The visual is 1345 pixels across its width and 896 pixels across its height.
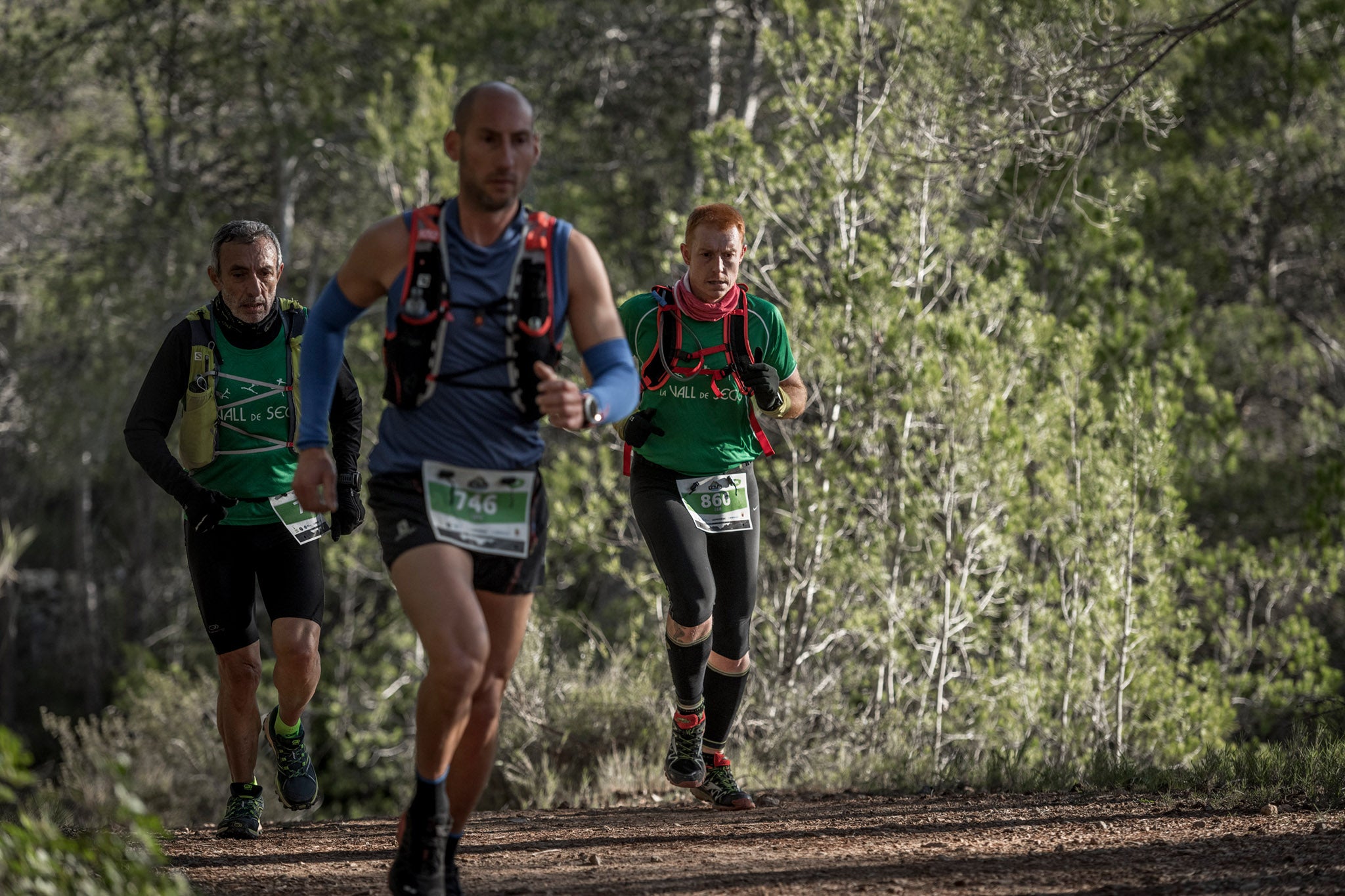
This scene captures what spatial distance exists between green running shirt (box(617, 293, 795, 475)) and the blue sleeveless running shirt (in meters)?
1.72

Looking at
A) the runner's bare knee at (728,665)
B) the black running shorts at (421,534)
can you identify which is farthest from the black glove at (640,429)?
the black running shorts at (421,534)

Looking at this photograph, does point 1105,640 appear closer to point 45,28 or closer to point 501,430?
point 501,430

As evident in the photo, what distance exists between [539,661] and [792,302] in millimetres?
3042

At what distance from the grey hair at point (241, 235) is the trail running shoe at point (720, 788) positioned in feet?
8.58

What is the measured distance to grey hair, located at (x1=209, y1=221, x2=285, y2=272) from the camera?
5.05 metres

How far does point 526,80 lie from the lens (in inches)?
687

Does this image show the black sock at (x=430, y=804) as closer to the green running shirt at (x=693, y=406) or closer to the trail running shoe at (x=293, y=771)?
the trail running shoe at (x=293, y=771)

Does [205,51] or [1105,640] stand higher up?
[205,51]

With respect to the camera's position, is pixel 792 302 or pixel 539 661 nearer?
pixel 792 302

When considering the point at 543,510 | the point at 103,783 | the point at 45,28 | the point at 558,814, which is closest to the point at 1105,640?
the point at 558,814

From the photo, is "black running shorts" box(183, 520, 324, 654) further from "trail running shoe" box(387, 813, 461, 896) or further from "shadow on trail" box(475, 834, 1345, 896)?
"trail running shoe" box(387, 813, 461, 896)

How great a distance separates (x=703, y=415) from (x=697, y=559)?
21.8 inches

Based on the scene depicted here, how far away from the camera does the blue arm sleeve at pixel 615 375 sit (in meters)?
3.52

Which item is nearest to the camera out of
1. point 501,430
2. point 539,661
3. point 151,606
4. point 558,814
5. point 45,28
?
point 501,430
